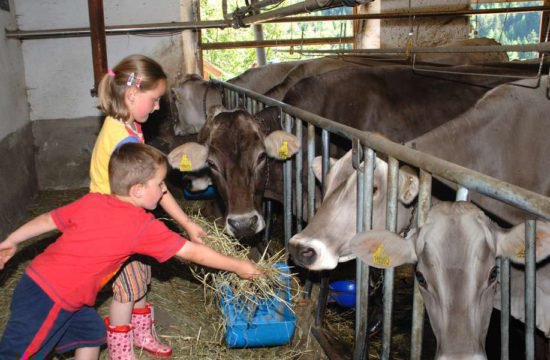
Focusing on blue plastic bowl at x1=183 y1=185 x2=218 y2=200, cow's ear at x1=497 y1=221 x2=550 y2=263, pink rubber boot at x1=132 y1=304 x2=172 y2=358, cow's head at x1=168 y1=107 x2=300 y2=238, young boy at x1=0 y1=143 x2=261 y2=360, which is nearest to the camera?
cow's ear at x1=497 y1=221 x2=550 y2=263

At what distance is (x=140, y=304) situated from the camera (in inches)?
138

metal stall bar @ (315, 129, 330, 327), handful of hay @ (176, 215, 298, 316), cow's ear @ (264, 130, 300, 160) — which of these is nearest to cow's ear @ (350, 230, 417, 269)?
handful of hay @ (176, 215, 298, 316)

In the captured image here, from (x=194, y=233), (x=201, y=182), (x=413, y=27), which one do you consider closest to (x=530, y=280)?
(x=194, y=233)

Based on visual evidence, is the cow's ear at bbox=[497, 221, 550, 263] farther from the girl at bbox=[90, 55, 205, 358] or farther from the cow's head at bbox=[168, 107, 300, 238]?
the cow's head at bbox=[168, 107, 300, 238]

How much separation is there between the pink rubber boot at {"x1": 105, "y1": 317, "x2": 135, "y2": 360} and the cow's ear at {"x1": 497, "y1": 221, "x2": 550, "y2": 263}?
2.04m

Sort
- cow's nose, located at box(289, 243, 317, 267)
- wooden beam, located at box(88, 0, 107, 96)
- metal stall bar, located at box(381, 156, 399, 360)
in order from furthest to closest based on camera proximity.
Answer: wooden beam, located at box(88, 0, 107, 96) → cow's nose, located at box(289, 243, 317, 267) → metal stall bar, located at box(381, 156, 399, 360)

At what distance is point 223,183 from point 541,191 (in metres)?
2.26

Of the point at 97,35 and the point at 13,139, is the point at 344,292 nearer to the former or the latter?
the point at 97,35

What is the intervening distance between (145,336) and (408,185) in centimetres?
186

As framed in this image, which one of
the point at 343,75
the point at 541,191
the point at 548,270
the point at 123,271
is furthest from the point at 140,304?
the point at 343,75

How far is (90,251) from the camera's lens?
260cm

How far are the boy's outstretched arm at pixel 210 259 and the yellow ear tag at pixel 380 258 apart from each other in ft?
2.42

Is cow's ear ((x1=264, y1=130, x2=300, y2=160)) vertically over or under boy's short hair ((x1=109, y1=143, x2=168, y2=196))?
under

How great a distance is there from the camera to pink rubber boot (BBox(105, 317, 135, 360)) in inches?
123
